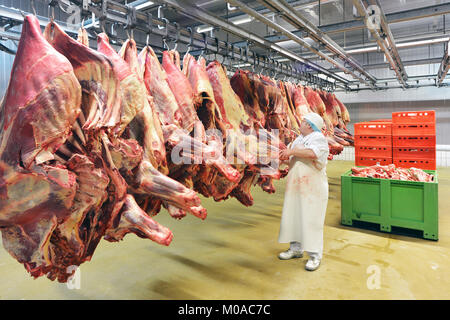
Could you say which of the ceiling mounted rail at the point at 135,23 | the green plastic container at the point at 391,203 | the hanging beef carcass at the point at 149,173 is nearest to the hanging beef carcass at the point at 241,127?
the ceiling mounted rail at the point at 135,23

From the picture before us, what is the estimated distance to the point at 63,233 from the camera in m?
1.53

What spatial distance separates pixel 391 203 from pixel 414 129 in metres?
1.64

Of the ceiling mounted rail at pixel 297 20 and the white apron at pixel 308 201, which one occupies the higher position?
the ceiling mounted rail at pixel 297 20

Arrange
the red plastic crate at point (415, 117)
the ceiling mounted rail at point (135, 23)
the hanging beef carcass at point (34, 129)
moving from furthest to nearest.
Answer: the red plastic crate at point (415, 117) → the ceiling mounted rail at point (135, 23) → the hanging beef carcass at point (34, 129)

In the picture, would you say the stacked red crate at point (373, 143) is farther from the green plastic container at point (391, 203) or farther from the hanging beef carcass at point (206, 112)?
the hanging beef carcass at point (206, 112)

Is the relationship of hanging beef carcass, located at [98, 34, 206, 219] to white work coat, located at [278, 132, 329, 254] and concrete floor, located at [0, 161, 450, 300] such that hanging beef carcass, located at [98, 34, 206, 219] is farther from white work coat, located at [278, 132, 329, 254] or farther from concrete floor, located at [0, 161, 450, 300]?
white work coat, located at [278, 132, 329, 254]

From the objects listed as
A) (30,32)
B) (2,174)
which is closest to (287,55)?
(30,32)

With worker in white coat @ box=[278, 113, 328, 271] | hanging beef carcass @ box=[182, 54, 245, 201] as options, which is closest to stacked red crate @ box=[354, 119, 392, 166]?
worker in white coat @ box=[278, 113, 328, 271]

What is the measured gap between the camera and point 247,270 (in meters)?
2.94

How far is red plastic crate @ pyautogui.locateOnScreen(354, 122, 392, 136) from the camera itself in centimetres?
496

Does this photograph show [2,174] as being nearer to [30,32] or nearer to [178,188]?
[30,32]

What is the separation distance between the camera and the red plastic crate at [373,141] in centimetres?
504

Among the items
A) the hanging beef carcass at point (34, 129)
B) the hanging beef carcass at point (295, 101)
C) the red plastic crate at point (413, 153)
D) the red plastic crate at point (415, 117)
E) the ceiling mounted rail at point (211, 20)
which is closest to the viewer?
the hanging beef carcass at point (34, 129)

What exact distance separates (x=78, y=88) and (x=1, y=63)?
4256mm
